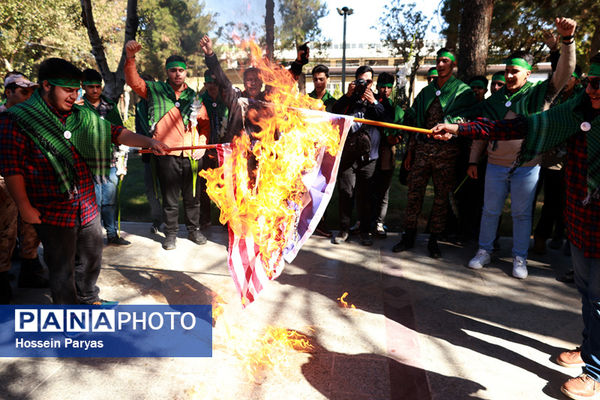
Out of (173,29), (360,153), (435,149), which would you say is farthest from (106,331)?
(173,29)

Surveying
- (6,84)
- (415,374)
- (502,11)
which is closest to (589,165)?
(415,374)

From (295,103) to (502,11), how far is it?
15374mm

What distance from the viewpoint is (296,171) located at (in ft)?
11.8

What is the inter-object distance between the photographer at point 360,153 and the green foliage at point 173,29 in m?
2.14

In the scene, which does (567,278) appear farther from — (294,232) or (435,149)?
(294,232)

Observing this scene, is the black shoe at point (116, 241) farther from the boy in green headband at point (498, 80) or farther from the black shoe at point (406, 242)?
the boy in green headband at point (498, 80)

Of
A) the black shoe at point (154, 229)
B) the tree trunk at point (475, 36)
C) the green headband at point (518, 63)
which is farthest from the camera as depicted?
the tree trunk at point (475, 36)

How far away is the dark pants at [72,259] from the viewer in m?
3.25

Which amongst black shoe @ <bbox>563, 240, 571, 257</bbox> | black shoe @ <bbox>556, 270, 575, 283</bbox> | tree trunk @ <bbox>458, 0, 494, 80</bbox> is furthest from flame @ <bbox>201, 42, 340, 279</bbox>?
tree trunk @ <bbox>458, 0, 494, 80</bbox>

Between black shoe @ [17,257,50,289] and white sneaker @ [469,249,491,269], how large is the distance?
519cm

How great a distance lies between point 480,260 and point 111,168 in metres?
A: 5.23

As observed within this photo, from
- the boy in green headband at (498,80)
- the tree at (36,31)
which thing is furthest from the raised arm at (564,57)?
the tree at (36,31)

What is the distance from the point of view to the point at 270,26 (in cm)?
411

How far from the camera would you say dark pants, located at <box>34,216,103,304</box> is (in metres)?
3.25
